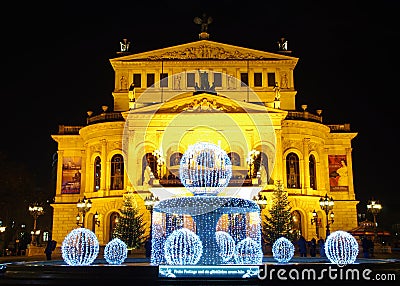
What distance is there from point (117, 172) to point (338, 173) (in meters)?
18.6

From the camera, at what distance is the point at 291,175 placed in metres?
42.4

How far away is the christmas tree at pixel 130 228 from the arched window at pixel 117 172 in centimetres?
648

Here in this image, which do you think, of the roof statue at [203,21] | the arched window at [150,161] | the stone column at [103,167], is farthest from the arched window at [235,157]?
the roof statue at [203,21]

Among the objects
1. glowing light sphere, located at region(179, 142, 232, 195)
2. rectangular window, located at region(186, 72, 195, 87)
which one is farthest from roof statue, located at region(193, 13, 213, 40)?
glowing light sphere, located at region(179, 142, 232, 195)

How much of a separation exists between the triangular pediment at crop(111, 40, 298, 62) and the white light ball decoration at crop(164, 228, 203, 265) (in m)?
31.0

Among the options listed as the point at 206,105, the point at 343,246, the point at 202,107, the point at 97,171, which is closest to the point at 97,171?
the point at 97,171

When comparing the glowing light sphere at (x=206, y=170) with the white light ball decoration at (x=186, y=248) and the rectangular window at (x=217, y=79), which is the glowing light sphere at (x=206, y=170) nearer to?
the white light ball decoration at (x=186, y=248)

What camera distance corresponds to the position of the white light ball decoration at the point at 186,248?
15578 mm

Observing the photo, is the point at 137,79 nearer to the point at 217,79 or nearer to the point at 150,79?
the point at 150,79

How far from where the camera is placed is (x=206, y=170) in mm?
16719

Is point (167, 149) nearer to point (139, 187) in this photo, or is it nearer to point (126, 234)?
point (139, 187)

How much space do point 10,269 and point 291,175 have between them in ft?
97.8

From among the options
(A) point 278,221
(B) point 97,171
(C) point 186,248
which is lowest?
(C) point 186,248

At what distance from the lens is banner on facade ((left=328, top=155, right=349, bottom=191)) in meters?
→ 44.9
